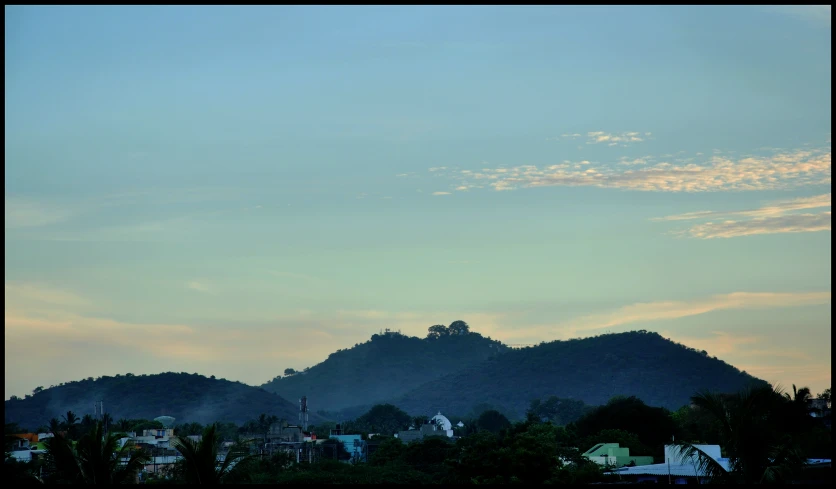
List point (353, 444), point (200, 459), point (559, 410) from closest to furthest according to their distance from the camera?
point (200, 459)
point (353, 444)
point (559, 410)

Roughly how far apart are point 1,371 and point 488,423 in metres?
138

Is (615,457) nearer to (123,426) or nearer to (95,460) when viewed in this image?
(95,460)

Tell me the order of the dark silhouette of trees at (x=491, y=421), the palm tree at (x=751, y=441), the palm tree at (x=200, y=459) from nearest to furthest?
the palm tree at (x=200, y=459), the palm tree at (x=751, y=441), the dark silhouette of trees at (x=491, y=421)

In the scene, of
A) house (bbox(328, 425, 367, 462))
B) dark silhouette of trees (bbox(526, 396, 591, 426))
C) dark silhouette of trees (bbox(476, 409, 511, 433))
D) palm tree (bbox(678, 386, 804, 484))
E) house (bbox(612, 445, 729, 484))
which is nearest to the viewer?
palm tree (bbox(678, 386, 804, 484))

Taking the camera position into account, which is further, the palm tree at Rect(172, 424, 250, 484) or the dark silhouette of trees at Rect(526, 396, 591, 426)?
the dark silhouette of trees at Rect(526, 396, 591, 426)

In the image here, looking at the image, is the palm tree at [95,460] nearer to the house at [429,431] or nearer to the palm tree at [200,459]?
the palm tree at [200,459]

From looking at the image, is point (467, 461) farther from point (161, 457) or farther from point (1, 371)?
point (161, 457)

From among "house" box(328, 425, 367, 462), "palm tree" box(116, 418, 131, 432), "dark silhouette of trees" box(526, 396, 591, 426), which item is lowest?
"dark silhouette of trees" box(526, 396, 591, 426)

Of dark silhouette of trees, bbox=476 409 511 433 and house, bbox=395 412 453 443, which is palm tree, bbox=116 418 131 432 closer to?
house, bbox=395 412 453 443

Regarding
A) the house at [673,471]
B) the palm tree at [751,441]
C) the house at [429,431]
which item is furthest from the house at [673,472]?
the house at [429,431]

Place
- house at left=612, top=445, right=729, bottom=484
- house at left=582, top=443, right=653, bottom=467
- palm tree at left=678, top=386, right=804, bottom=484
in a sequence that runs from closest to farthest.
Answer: palm tree at left=678, top=386, right=804, bottom=484 → house at left=612, top=445, right=729, bottom=484 → house at left=582, top=443, right=653, bottom=467

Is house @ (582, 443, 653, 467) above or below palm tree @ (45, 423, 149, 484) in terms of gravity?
below

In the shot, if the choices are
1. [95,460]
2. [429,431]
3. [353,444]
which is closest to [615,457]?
[95,460]

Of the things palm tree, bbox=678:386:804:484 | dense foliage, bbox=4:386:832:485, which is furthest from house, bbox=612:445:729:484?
palm tree, bbox=678:386:804:484
